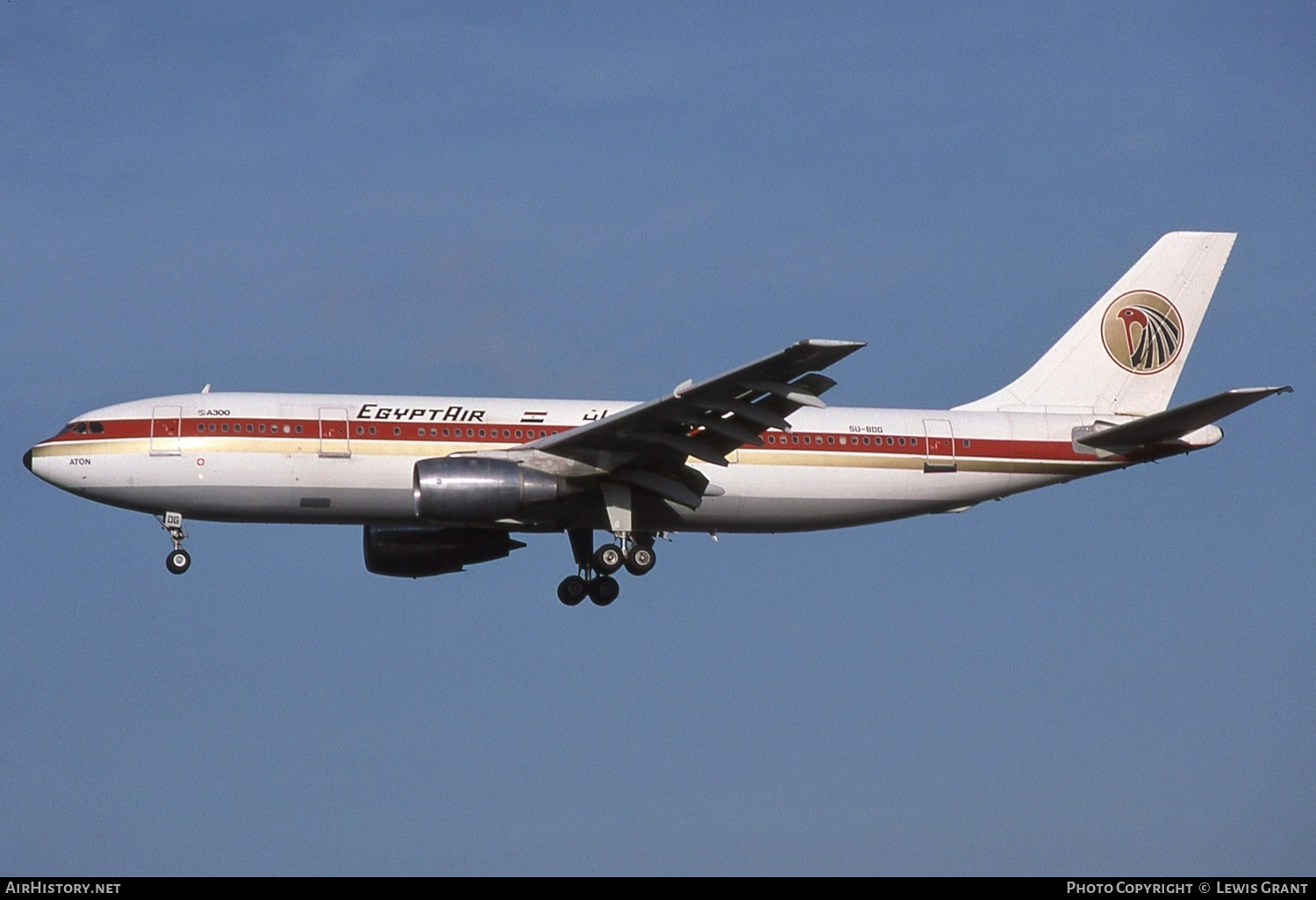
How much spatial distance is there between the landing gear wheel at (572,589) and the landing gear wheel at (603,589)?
0.55 ft

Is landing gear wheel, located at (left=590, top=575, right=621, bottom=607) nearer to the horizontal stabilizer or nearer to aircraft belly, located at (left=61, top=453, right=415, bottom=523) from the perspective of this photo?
aircraft belly, located at (left=61, top=453, right=415, bottom=523)

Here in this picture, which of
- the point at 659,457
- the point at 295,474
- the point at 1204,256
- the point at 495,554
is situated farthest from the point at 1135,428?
the point at 295,474

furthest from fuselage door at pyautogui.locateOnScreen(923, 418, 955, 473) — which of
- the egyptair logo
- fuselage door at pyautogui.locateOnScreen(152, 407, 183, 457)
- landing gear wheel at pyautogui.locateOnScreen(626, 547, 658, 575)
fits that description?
fuselage door at pyautogui.locateOnScreen(152, 407, 183, 457)

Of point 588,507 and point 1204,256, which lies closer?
point 588,507

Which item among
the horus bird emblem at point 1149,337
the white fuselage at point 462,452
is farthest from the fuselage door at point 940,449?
the horus bird emblem at point 1149,337

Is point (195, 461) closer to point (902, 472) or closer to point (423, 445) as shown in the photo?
point (423, 445)

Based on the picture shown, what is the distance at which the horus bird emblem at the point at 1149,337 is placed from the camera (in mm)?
43844

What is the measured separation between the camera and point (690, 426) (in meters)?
37.6

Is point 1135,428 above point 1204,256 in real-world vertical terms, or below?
below

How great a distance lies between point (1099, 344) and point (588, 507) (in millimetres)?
13177

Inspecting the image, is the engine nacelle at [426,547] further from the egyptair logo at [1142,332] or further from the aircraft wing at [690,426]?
the egyptair logo at [1142,332]

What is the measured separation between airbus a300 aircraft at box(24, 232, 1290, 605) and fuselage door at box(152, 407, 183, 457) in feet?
0.13

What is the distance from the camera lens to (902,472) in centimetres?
4072

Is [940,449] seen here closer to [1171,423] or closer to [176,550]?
[1171,423]
